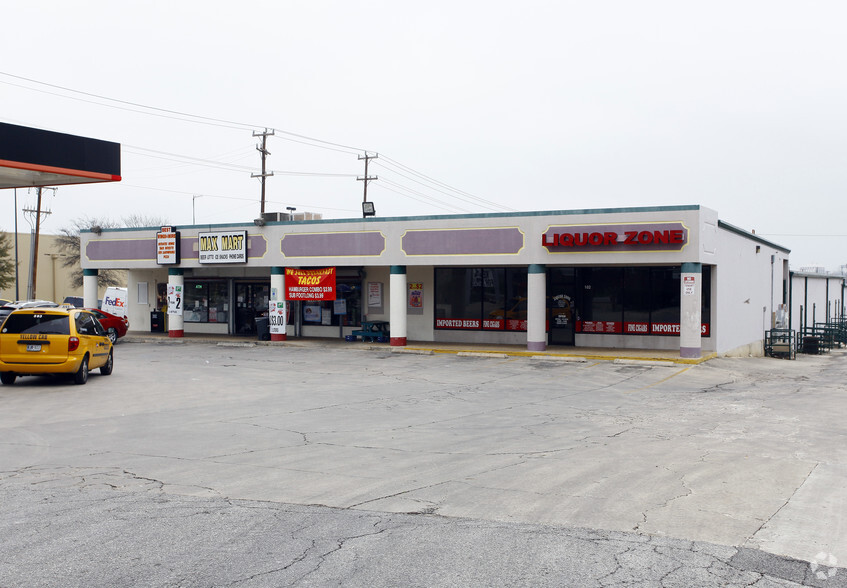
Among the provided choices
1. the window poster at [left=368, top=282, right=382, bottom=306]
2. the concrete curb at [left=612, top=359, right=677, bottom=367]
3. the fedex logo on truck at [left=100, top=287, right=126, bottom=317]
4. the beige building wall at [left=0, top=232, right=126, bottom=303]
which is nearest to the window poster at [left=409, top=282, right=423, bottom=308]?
the window poster at [left=368, top=282, right=382, bottom=306]

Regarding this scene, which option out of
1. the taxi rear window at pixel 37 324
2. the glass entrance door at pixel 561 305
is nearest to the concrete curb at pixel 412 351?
the glass entrance door at pixel 561 305

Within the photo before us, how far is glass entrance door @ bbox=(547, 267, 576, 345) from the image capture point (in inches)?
1156

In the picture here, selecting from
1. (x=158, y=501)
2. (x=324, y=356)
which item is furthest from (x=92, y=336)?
(x=158, y=501)

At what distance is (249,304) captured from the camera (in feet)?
117

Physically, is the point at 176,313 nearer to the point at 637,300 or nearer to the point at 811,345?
the point at 637,300

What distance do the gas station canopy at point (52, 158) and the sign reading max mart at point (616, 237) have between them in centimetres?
1407

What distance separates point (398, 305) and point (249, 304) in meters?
9.42

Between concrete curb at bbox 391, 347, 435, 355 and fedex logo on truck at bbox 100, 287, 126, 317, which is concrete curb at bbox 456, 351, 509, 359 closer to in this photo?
concrete curb at bbox 391, 347, 435, 355

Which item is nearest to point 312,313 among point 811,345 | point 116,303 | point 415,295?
point 415,295

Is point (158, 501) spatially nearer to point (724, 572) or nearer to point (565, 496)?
point (565, 496)

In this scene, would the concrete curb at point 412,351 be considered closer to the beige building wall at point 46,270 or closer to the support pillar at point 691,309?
the support pillar at point 691,309

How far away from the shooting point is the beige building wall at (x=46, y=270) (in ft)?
235

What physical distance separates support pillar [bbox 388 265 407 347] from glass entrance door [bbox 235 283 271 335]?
322 inches

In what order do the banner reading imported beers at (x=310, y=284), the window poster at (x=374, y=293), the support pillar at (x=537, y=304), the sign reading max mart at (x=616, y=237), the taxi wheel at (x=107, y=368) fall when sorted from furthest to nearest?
the window poster at (x=374, y=293), the banner reading imported beers at (x=310, y=284), the support pillar at (x=537, y=304), the sign reading max mart at (x=616, y=237), the taxi wheel at (x=107, y=368)
